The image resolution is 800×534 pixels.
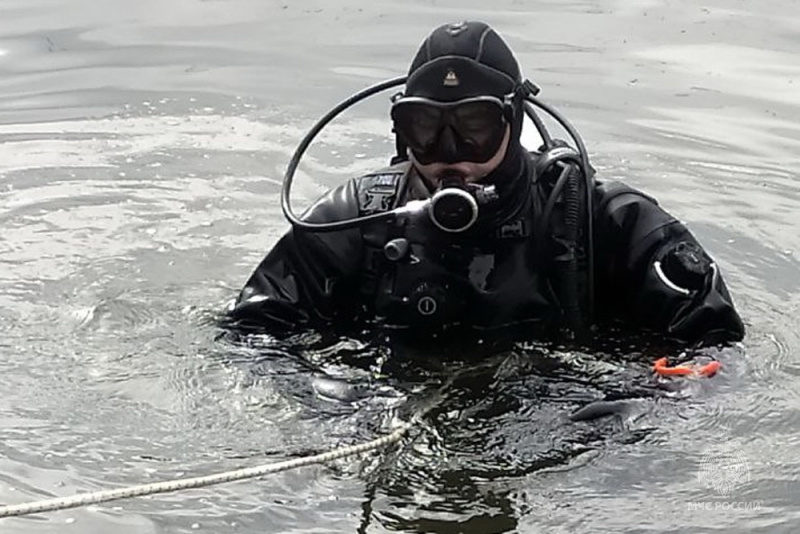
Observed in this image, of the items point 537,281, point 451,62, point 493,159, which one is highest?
point 451,62

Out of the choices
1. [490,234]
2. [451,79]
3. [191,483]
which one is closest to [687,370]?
[490,234]

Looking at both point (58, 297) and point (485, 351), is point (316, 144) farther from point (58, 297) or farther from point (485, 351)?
point (485, 351)

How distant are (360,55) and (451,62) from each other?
13.2 feet

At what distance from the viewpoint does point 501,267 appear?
12.5 feet

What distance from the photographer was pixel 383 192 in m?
3.89

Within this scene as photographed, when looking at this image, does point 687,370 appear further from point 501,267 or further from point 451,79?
point 451,79

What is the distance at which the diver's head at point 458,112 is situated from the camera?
367cm

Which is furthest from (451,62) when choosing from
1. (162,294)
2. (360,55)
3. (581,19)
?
(581,19)

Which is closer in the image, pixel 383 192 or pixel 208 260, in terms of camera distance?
pixel 383 192

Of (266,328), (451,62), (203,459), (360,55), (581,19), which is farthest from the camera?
(581,19)

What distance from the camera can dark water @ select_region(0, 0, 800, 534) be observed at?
131 inches

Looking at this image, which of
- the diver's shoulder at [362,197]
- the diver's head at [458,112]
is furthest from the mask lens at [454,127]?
the diver's shoulder at [362,197]

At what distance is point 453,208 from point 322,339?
0.67 meters

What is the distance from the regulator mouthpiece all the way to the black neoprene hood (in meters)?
0.27
